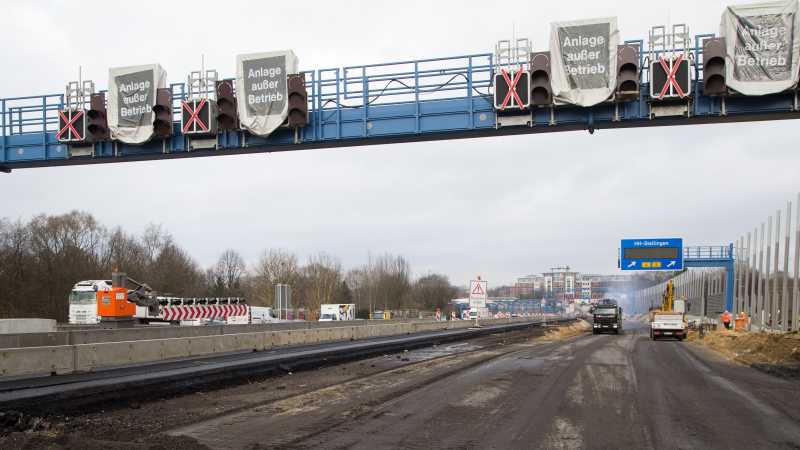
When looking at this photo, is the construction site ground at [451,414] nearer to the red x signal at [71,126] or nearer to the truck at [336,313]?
the red x signal at [71,126]

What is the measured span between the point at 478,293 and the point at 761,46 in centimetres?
3067

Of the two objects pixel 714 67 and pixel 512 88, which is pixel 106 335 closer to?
pixel 512 88

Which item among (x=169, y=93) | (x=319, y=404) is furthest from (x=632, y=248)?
(x=319, y=404)

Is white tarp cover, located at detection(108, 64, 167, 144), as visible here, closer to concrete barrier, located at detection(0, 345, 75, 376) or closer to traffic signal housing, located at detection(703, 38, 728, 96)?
→ concrete barrier, located at detection(0, 345, 75, 376)

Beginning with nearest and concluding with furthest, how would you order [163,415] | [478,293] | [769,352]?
[163,415]
[769,352]
[478,293]

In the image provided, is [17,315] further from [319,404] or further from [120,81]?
[319,404]

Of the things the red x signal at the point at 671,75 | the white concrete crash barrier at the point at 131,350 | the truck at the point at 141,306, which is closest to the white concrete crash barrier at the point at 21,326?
the truck at the point at 141,306

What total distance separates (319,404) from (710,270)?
65678 mm

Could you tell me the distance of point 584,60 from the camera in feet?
58.6

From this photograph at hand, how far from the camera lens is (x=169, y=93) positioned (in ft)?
69.3

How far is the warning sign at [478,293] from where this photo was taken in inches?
1807

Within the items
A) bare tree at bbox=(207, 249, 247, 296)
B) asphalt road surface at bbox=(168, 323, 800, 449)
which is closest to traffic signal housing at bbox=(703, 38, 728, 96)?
asphalt road surface at bbox=(168, 323, 800, 449)

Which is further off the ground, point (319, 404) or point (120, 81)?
point (120, 81)

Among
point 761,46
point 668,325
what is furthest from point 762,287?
point 761,46
